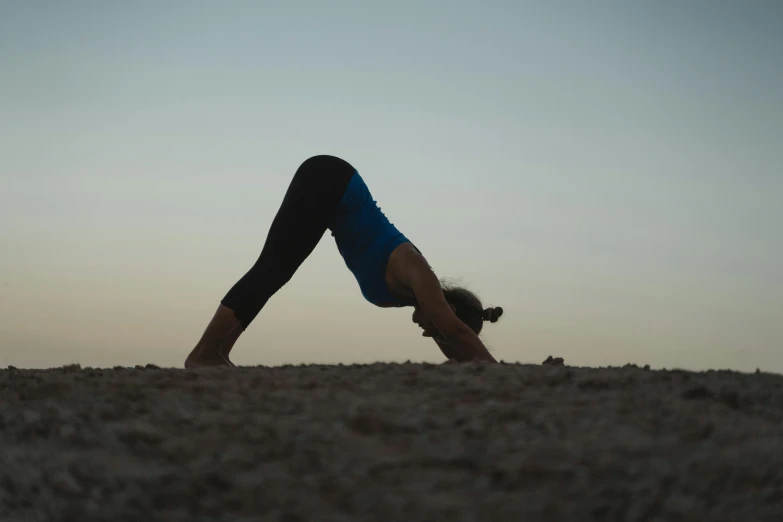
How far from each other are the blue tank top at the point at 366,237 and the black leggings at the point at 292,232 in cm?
7

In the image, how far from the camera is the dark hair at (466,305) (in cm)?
364

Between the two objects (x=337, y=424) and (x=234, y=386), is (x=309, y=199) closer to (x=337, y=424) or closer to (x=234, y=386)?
(x=234, y=386)

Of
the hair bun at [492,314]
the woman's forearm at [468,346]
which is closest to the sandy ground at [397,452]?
the woman's forearm at [468,346]

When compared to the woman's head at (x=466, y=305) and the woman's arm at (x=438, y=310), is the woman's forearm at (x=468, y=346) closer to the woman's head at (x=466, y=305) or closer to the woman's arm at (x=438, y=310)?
the woman's arm at (x=438, y=310)

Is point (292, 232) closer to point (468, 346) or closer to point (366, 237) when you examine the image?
point (366, 237)

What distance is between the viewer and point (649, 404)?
1454 mm

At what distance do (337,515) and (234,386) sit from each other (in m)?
0.77

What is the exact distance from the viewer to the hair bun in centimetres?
377

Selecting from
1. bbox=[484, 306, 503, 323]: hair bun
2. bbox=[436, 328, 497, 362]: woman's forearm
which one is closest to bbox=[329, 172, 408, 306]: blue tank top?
bbox=[436, 328, 497, 362]: woman's forearm

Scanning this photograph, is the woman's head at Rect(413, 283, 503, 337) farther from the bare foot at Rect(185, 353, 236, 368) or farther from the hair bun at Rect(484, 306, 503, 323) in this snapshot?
the bare foot at Rect(185, 353, 236, 368)

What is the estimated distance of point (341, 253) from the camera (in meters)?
3.48

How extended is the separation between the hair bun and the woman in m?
0.39

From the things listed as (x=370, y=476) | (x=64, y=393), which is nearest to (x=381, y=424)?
(x=370, y=476)

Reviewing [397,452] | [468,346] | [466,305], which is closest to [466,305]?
[466,305]
